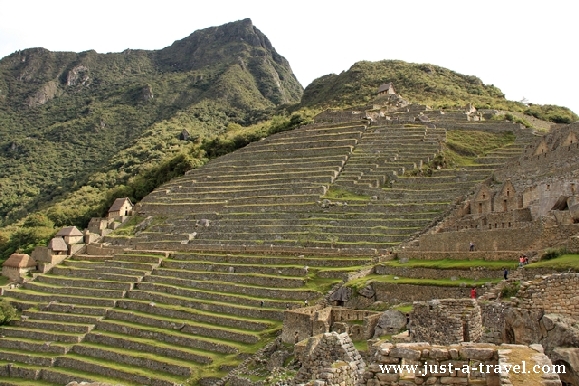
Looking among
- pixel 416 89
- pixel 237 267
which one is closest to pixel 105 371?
pixel 237 267

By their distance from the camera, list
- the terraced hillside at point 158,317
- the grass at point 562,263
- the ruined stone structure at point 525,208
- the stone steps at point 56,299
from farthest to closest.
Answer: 1. the stone steps at point 56,299
2. the terraced hillside at point 158,317
3. the ruined stone structure at point 525,208
4. the grass at point 562,263

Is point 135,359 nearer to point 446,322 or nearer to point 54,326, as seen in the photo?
point 54,326

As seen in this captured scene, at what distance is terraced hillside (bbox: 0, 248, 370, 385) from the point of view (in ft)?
83.5

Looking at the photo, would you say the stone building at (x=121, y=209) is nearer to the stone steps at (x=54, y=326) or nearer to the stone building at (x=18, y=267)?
the stone building at (x=18, y=267)

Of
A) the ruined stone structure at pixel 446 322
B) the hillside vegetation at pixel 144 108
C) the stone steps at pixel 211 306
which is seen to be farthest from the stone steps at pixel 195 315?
the hillside vegetation at pixel 144 108

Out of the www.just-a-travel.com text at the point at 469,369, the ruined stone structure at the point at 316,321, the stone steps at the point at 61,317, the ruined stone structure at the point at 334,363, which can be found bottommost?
the stone steps at the point at 61,317

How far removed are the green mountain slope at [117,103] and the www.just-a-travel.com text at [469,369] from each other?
217 feet

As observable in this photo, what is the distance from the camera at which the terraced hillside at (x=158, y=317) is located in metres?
25.4

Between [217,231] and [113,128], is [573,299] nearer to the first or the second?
[217,231]

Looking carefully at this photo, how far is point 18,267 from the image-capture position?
41.1m

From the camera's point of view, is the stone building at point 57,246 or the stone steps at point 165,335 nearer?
the stone steps at point 165,335

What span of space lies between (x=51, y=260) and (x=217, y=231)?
12295 millimetres

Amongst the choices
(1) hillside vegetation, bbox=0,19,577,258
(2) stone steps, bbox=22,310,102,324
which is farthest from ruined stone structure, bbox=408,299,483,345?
(1) hillside vegetation, bbox=0,19,577,258

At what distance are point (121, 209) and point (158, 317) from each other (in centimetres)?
2164
